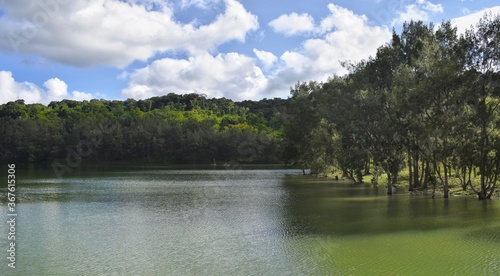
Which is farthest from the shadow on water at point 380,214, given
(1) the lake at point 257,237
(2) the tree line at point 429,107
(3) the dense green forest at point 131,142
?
(3) the dense green forest at point 131,142

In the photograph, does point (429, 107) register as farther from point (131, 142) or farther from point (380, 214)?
point (131, 142)

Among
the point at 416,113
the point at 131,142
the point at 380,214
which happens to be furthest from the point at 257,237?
the point at 131,142

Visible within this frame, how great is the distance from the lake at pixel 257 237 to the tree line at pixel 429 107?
4.96 meters

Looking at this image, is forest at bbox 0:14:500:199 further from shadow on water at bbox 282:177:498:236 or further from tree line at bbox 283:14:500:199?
shadow on water at bbox 282:177:498:236

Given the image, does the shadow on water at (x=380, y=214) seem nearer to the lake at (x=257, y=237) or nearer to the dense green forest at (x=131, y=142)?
the lake at (x=257, y=237)

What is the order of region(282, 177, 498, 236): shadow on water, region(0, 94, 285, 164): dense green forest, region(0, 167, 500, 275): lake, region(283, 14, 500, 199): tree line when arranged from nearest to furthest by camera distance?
region(0, 167, 500, 275): lake → region(282, 177, 498, 236): shadow on water → region(283, 14, 500, 199): tree line → region(0, 94, 285, 164): dense green forest

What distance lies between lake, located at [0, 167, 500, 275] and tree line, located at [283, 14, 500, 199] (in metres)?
4.96

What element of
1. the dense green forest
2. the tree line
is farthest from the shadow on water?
the dense green forest

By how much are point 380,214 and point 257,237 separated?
41.4ft

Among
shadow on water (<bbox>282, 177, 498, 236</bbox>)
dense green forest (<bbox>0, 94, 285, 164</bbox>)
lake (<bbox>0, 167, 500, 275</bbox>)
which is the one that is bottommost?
lake (<bbox>0, 167, 500, 275</bbox>)

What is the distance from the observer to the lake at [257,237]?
65.7 feet

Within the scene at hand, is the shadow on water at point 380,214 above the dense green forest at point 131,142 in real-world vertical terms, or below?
below

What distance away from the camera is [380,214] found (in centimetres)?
3516

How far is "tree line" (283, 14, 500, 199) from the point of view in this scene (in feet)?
131
